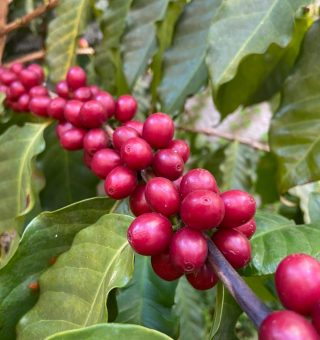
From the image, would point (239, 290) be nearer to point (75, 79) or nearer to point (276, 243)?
point (276, 243)

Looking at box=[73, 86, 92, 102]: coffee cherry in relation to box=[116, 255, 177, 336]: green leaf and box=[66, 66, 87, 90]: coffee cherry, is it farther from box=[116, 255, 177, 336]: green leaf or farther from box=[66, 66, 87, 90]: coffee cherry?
box=[116, 255, 177, 336]: green leaf

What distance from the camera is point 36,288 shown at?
708 mm

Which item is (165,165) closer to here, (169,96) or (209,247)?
(209,247)

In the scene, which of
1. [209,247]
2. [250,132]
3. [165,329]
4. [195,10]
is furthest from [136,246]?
[250,132]

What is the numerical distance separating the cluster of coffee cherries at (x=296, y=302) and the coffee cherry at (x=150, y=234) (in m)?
0.14

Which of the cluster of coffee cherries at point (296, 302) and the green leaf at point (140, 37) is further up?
the cluster of coffee cherries at point (296, 302)

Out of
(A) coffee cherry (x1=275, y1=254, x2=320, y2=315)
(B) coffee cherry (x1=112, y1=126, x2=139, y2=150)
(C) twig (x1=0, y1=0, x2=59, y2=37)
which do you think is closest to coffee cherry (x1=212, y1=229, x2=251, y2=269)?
(A) coffee cherry (x1=275, y1=254, x2=320, y2=315)

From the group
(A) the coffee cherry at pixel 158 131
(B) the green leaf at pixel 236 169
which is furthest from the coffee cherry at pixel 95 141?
(B) the green leaf at pixel 236 169

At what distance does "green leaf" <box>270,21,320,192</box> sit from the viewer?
871mm

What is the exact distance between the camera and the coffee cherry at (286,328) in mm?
373

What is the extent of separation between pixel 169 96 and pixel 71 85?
0.20 m

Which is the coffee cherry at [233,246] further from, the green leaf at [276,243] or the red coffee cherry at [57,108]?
the red coffee cherry at [57,108]

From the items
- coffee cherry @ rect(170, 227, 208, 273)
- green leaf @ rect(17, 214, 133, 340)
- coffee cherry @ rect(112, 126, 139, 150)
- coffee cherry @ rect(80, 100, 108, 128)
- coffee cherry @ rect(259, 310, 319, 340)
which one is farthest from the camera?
coffee cherry @ rect(80, 100, 108, 128)

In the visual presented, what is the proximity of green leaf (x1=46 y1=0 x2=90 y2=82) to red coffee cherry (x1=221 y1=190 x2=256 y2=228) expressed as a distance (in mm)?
773
